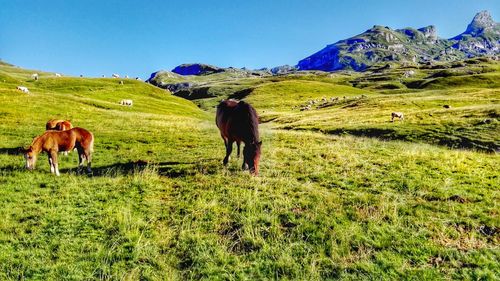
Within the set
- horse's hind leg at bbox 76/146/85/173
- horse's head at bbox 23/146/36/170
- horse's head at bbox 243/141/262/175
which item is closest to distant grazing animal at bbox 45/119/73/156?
horse's hind leg at bbox 76/146/85/173

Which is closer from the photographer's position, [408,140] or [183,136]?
[183,136]

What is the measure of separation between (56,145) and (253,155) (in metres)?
9.79

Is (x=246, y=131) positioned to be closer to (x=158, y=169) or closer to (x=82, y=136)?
(x=158, y=169)

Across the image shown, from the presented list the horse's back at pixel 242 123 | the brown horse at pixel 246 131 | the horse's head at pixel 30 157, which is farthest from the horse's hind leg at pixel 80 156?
the horse's back at pixel 242 123

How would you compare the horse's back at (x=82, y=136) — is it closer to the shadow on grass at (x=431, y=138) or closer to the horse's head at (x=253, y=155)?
the horse's head at (x=253, y=155)

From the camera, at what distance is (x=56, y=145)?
705 inches

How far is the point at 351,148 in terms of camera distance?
960 inches

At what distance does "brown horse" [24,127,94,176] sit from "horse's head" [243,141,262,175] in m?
8.12

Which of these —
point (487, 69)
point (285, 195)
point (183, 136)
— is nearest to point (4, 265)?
point (285, 195)

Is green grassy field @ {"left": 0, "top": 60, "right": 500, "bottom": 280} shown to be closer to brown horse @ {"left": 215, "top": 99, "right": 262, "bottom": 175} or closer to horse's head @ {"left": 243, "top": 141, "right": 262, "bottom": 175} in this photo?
horse's head @ {"left": 243, "top": 141, "right": 262, "bottom": 175}

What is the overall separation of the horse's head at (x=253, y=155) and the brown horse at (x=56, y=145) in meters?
8.12

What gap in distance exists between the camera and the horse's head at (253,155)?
1644cm

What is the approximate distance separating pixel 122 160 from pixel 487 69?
204768 mm

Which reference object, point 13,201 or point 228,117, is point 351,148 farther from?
point 13,201
